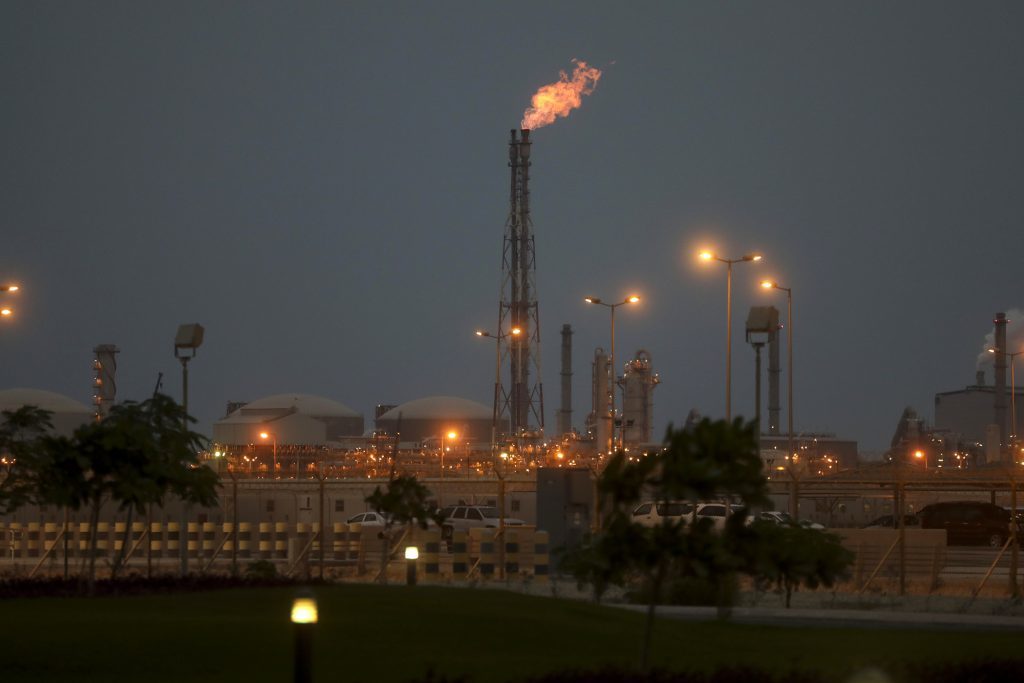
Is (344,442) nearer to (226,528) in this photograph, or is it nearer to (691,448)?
(226,528)

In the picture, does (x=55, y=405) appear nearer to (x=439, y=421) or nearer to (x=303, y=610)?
(x=439, y=421)

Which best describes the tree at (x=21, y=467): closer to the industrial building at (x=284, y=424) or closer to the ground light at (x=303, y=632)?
the ground light at (x=303, y=632)

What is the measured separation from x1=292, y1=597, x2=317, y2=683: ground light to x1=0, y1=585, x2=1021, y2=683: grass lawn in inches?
121

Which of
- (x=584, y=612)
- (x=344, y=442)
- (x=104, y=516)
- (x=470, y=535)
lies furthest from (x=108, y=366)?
(x=584, y=612)

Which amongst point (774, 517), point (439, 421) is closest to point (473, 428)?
point (439, 421)

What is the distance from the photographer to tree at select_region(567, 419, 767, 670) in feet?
44.2

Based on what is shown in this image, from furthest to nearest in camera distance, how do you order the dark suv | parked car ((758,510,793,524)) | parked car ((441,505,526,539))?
the dark suv < parked car ((441,505,526,539)) < parked car ((758,510,793,524))

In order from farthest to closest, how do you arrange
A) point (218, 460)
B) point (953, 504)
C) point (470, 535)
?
point (218, 460) → point (953, 504) → point (470, 535)

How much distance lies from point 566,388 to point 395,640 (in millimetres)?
93522

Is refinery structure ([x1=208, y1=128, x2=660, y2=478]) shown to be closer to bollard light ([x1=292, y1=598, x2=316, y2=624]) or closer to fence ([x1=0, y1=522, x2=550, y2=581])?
fence ([x1=0, y1=522, x2=550, y2=581])

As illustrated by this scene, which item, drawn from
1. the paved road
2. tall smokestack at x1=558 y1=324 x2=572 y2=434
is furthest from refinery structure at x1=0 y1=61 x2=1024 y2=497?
the paved road

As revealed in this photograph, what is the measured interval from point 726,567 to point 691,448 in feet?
3.85

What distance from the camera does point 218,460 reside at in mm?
69562

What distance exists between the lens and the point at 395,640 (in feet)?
56.2
